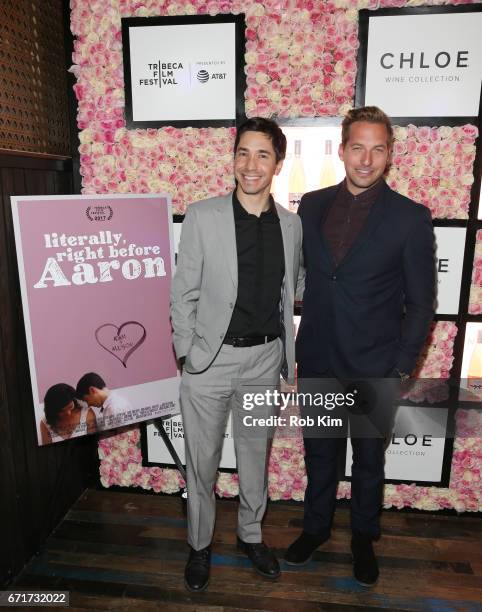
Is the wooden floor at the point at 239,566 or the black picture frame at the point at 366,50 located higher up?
the black picture frame at the point at 366,50

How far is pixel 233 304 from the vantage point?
2.33m

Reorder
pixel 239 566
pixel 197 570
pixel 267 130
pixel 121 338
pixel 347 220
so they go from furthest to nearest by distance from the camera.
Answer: pixel 121 338, pixel 239 566, pixel 197 570, pixel 347 220, pixel 267 130

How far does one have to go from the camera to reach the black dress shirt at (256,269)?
7.78 ft

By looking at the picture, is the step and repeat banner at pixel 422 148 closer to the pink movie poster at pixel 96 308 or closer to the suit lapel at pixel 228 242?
the pink movie poster at pixel 96 308

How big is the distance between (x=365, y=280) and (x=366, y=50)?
129 cm

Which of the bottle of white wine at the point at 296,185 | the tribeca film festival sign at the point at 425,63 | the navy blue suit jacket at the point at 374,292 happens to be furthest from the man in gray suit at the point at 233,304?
the tribeca film festival sign at the point at 425,63

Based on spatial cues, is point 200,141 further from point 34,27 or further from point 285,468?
point 285,468

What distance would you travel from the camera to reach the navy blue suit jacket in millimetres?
2346

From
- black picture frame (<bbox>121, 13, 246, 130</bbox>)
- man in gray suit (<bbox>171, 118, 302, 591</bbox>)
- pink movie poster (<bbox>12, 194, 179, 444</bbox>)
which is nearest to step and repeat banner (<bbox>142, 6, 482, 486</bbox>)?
black picture frame (<bbox>121, 13, 246, 130</bbox>)

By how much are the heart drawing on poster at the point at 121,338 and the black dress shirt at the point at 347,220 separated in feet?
3.69

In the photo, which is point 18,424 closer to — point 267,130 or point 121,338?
point 121,338

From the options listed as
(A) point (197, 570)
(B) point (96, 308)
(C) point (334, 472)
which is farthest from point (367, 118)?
(A) point (197, 570)

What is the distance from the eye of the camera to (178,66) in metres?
2.92

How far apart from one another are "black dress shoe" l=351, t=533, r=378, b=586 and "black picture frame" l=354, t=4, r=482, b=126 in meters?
2.17
